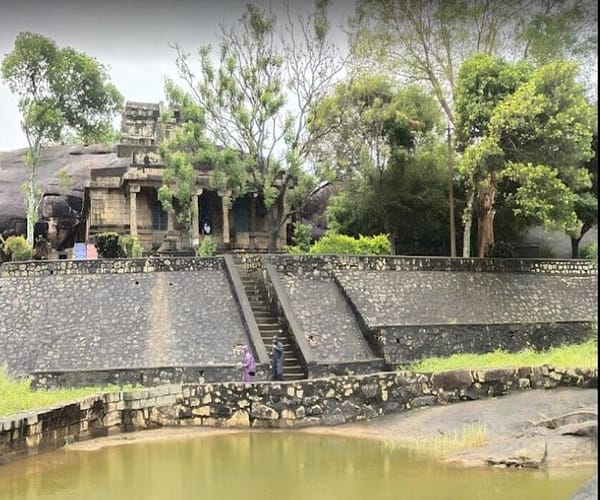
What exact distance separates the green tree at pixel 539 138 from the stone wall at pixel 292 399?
24.2 feet

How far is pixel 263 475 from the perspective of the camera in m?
10.9

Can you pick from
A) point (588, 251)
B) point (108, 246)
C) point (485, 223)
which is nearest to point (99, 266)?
point (108, 246)

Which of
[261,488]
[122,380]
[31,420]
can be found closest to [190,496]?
[261,488]

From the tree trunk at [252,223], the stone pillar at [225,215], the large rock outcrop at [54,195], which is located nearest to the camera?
the stone pillar at [225,215]

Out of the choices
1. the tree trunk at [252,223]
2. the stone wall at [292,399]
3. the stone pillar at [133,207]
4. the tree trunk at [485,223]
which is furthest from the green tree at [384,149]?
the stone wall at [292,399]

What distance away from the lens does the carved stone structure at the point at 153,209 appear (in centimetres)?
3015

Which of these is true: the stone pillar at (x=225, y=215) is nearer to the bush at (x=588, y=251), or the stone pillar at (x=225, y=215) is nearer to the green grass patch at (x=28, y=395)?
the green grass patch at (x=28, y=395)

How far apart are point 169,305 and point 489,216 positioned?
1342cm

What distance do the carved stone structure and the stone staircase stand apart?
748 centimetres

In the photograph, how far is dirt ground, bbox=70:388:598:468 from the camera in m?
10.8

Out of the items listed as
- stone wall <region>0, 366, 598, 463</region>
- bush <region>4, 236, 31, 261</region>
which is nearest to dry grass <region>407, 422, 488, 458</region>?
stone wall <region>0, 366, 598, 463</region>

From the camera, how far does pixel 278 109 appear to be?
27.2m

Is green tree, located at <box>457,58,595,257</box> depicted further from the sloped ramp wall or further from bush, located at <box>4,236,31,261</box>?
bush, located at <box>4,236,31,261</box>

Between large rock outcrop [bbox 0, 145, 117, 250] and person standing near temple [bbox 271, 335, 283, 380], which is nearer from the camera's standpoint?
person standing near temple [bbox 271, 335, 283, 380]
